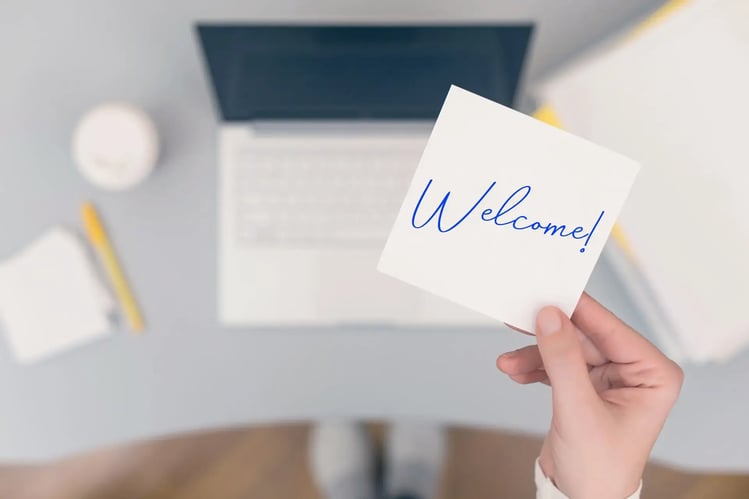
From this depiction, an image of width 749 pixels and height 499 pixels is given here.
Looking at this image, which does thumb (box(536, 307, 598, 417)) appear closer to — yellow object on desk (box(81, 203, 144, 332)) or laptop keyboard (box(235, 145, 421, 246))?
laptop keyboard (box(235, 145, 421, 246))

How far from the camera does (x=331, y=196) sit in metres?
0.68

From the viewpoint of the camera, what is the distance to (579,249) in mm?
424

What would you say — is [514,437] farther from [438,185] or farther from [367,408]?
[438,185]

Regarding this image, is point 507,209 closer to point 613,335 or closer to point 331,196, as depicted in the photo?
point 613,335

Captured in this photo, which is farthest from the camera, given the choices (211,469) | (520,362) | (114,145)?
(211,469)

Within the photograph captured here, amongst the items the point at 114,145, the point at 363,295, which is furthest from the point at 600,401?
the point at 114,145

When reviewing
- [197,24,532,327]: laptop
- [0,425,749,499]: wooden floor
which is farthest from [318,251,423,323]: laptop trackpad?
[0,425,749,499]: wooden floor

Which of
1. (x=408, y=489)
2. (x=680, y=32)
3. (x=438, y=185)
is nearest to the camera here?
(x=438, y=185)

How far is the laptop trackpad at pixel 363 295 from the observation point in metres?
0.67

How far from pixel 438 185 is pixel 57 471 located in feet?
3.61

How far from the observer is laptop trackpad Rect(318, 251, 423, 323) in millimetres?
675

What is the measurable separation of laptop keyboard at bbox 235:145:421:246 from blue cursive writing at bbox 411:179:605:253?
9.9 inches

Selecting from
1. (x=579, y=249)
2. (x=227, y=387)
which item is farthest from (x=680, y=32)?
(x=227, y=387)

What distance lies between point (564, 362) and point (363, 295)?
285 mm
